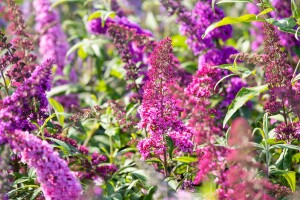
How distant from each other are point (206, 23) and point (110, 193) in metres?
1.83

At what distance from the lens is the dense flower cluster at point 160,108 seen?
10.8ft

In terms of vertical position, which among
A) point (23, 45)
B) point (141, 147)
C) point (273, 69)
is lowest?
point (141, 147)

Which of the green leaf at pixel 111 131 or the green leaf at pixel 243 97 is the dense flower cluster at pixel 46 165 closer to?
the green leaf at pixel 243 97

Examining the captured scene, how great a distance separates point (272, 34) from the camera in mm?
3406

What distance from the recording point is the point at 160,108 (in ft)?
11.0

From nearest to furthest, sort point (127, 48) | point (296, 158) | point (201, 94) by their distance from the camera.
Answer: point (201, 94) < point (296, 158) < point (127, 48)

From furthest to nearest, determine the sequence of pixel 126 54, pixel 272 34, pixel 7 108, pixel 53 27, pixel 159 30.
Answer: pixel 159 30
pixel 53 27
pixel 126 54
pixel 272 34
pixel 7 108

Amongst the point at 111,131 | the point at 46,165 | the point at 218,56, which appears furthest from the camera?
the point at 218,56

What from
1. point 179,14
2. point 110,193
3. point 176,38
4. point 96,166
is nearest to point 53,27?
point 176,38

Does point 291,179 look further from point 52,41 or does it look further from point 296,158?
point 52,41

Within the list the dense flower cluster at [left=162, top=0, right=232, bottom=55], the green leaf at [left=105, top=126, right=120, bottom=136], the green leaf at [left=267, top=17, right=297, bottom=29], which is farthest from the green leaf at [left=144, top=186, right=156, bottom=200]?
the dense flower cluster at [left=162, top=0, right=232, bottom=55]

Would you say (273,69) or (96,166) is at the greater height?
(273,69)

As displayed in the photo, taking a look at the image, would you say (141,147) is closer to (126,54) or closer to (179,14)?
(126,54)

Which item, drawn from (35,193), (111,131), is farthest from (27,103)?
(111,131)
